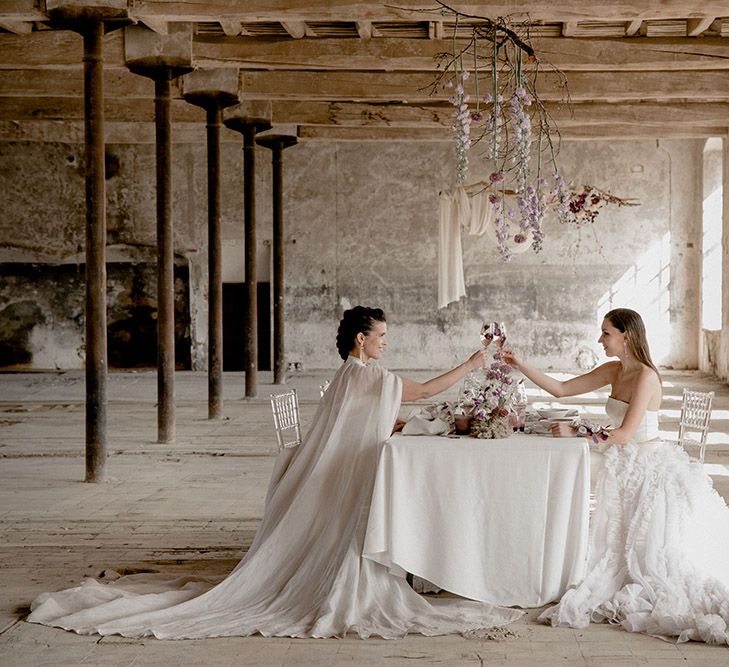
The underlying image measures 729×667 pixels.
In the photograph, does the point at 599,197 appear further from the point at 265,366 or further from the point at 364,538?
the point at 364,538

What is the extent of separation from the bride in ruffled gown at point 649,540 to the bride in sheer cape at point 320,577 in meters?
0.45

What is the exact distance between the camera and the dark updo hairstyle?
482 cm

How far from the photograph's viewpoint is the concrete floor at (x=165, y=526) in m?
3.95

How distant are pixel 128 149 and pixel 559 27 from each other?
404 inches

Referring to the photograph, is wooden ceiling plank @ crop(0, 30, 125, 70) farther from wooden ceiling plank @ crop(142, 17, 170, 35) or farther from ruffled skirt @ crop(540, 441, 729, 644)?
ruffled skirt @ crop(540, 441, 729, 644)

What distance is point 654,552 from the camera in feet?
14.7

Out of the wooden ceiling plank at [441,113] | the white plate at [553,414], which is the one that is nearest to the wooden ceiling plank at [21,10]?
the white plate at [553,414]

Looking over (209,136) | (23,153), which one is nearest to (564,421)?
(209,136)

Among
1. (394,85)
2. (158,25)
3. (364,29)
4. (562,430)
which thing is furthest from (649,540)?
(394,85)

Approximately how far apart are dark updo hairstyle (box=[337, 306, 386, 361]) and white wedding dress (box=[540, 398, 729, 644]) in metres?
1.29

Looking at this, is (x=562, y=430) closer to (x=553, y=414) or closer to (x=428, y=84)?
(x=553, y=414)

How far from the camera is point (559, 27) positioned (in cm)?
1051

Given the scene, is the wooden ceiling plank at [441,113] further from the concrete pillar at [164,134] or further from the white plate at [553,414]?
the white plate at [553,414]

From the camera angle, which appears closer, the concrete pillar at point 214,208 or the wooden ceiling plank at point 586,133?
the concrete pillar at point 214,208
